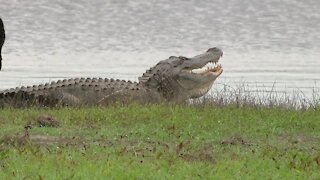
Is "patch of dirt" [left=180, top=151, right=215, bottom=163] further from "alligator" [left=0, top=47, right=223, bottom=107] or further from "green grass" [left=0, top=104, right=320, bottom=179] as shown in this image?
"alligator" [left=0, top=47, right=223, bottom=107]

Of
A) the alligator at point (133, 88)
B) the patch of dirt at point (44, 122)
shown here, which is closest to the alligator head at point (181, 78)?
the alligator at point (133, 88)

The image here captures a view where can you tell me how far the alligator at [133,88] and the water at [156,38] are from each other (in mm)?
2590

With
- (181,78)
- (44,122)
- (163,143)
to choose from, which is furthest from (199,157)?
(181,78)

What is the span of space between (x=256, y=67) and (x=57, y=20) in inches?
628

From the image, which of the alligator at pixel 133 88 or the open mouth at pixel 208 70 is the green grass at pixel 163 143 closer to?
the alligator at pixel 133 88

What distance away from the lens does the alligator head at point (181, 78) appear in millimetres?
Answer: 16172

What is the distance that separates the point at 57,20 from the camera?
129 ft

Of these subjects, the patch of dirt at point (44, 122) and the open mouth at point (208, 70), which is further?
the open mouth at point (208, 70)

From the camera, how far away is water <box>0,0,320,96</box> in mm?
23125

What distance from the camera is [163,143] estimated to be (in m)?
10.4

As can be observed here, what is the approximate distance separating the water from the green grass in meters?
6.28

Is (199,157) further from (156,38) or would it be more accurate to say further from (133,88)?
→ (156,38)

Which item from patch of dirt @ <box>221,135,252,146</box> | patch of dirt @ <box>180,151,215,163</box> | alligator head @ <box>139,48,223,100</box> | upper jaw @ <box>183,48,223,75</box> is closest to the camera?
patch of dirt @ <box>180,151,215,163</box>

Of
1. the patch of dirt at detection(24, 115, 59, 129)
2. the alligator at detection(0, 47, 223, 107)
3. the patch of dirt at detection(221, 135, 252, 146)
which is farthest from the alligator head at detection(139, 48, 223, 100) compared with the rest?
the patch of dirt at detection(221, 135, 252, 146)
